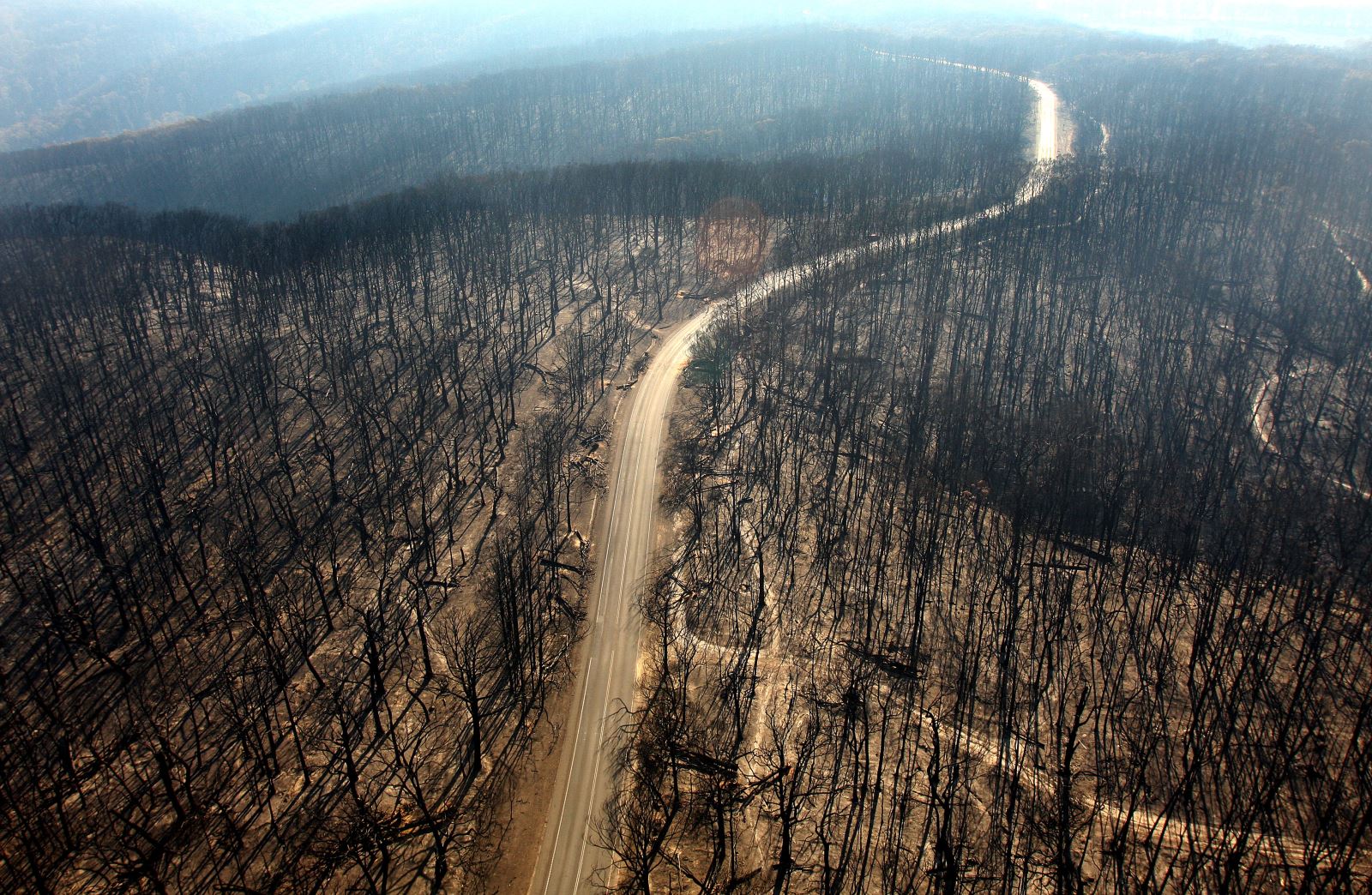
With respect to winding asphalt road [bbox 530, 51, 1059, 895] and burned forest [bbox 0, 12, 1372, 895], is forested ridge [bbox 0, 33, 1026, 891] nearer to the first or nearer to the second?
burned forest [bbox 0, 12, 1372, 895]

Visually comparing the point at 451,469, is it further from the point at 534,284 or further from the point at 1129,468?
the point at 1129,468

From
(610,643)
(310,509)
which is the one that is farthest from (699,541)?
(310,509)

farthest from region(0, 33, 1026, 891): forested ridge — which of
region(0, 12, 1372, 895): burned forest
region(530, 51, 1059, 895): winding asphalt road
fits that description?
region(530, 51, 1059, 895): winding asphalt road

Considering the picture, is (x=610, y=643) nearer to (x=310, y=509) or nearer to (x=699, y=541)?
(x=699, y=541)

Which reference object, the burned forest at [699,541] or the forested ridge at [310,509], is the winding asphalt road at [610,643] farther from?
the forested ridge at [310,509]

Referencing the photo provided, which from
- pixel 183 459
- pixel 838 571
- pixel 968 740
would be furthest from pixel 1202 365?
pixel 183 459

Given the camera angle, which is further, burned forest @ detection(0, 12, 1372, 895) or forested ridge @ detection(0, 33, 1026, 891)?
forested ridge @ detection(0, 33, 1026, 891)
